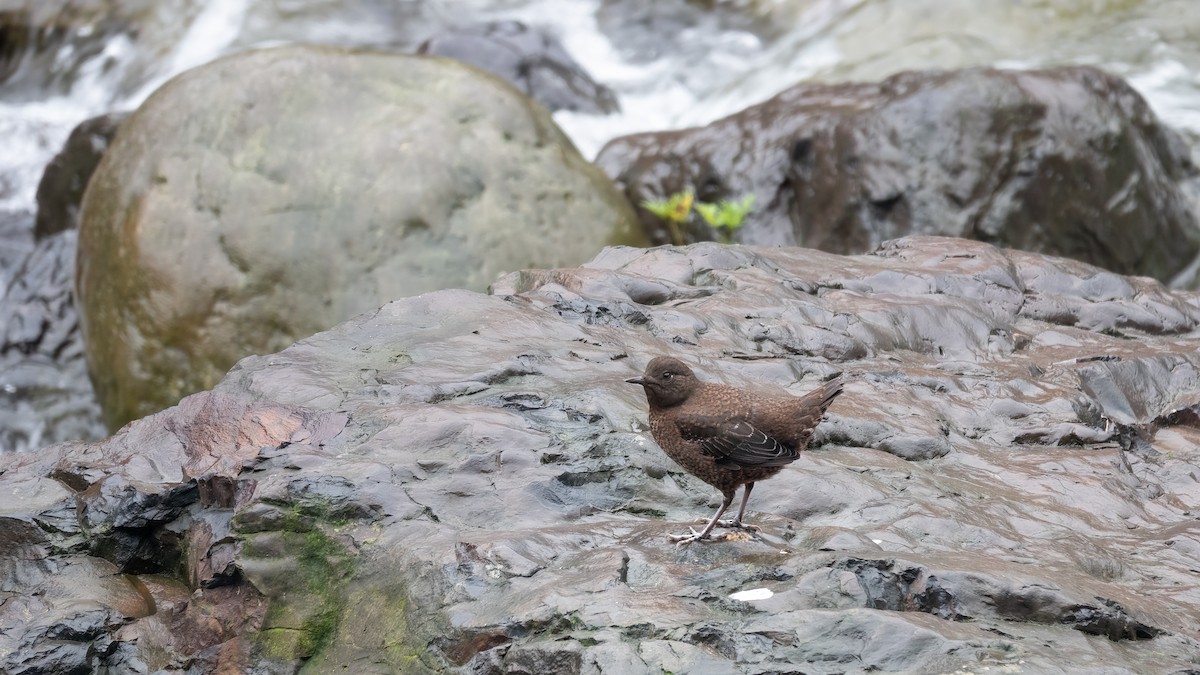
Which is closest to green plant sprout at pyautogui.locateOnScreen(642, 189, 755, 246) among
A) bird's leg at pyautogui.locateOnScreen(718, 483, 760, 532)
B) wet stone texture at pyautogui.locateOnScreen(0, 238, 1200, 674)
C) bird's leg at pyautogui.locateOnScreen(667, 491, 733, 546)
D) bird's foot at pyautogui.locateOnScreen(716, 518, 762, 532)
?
wet stone texture at pyautogui.locateOnScreen(0, 238, 1200, 674)

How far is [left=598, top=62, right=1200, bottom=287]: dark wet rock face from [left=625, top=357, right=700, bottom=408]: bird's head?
220 inches

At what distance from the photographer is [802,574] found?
3.62 metres

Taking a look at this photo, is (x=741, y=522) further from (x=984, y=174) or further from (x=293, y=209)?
(x=984, y=174)

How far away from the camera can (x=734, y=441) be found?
156 inches

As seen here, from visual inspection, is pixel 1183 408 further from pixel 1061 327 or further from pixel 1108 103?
pixel 1108 103

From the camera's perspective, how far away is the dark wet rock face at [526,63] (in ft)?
45.1

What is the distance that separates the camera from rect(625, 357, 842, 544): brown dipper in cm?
397

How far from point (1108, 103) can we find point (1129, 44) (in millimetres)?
4358

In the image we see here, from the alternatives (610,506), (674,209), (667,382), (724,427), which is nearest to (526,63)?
(674,209)

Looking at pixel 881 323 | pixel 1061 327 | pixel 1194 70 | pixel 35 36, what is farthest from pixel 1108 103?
pixel 35 36

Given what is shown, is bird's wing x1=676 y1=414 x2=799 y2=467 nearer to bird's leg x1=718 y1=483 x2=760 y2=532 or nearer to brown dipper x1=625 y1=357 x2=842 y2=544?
brown dipper x1=625 y1=357 x2=842 y2=544

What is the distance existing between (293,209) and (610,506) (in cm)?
450

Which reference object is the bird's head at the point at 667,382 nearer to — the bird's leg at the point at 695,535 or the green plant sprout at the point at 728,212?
the bird's leg at the point at 695,535

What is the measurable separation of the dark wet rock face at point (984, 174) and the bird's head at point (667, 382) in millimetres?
5582
